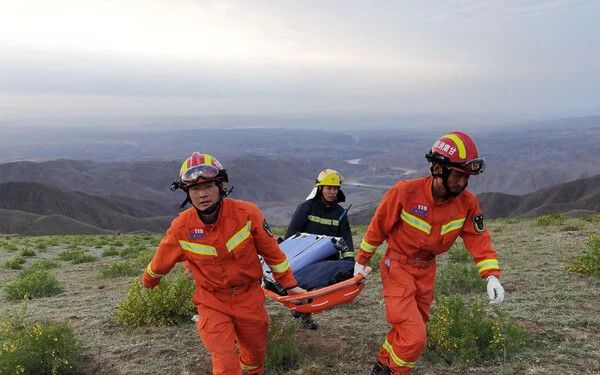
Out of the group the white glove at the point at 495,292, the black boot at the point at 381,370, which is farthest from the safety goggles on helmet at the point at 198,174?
the white glove at the point at 495,292

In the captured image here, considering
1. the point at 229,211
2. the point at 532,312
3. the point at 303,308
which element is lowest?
the point at 532,312

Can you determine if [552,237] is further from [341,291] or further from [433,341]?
[341,291]

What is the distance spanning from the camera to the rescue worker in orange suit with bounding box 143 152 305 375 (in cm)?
427

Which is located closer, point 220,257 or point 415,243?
point 220,257

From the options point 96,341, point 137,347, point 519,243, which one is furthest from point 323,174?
point 519,243

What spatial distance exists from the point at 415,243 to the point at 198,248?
2.29 m

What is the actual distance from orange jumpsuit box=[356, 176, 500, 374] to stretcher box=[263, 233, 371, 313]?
52cm

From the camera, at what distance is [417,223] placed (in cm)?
453

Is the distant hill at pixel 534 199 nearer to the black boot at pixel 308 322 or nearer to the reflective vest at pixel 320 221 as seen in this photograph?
the reflective vest at pixel 320 221

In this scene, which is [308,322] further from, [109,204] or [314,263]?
[109,204]

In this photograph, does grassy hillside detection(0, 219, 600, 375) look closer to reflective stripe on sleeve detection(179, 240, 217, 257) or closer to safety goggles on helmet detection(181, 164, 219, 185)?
reflective stripe on sleeve detection(179, 240, 217, 257)

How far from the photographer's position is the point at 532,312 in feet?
21.2

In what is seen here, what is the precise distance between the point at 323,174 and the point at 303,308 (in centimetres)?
258

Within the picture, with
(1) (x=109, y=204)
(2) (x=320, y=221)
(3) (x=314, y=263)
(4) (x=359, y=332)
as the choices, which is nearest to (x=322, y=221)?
(2) (x=320, y=221)
